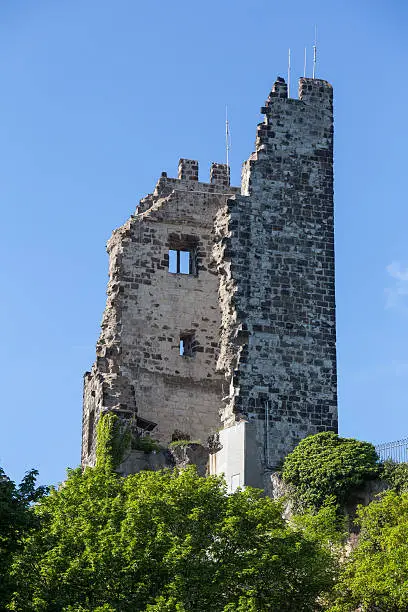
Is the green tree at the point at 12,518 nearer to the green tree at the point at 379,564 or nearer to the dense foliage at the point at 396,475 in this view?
the green tree at the point at 379,564

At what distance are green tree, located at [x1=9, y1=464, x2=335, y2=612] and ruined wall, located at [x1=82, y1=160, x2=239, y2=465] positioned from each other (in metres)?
9.36

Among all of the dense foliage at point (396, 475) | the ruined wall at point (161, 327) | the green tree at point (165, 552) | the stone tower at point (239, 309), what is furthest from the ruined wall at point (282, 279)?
the green tree at point (165, 552)

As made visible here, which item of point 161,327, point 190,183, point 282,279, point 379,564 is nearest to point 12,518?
point 379,564

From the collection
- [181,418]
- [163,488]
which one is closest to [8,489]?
[163,488]

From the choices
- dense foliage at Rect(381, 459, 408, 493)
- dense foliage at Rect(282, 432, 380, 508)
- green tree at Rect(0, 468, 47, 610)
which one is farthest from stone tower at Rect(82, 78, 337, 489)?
green tree at Rect(0, 468, 47, 610)

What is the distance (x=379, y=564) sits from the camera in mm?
41812

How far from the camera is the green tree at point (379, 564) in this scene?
41.0 meters

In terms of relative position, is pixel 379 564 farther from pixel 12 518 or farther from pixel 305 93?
pixel 305 93

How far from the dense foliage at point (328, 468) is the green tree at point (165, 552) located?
266cm

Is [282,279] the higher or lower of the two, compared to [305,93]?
lower

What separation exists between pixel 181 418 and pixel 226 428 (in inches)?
174

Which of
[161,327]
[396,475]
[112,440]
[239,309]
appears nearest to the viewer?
[396,475]

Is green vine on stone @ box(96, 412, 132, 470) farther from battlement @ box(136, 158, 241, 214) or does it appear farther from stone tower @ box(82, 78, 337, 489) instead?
battlement @ box(136, 158, 241, 214)

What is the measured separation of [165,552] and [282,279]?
11.9 metres
